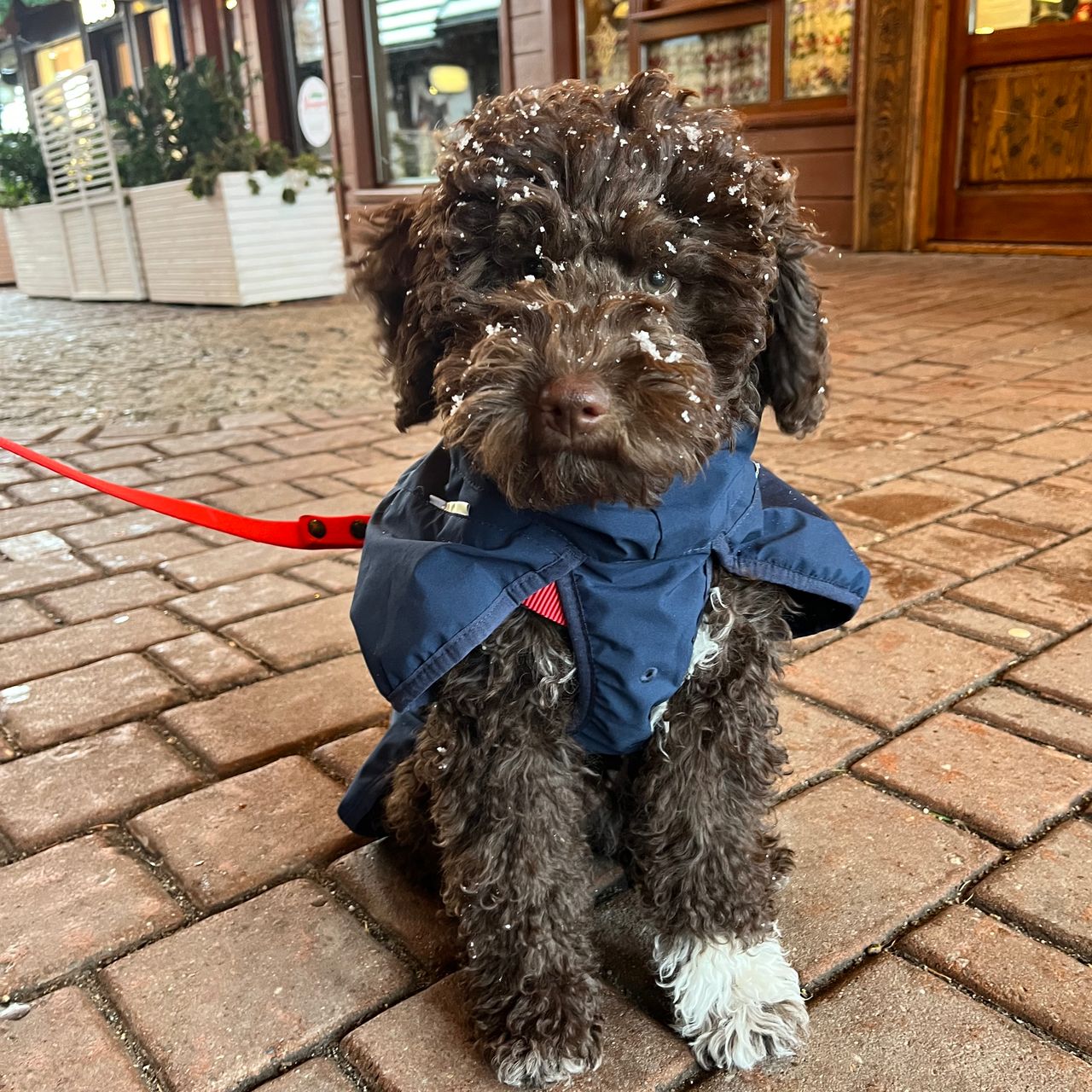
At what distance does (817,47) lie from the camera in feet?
28.9

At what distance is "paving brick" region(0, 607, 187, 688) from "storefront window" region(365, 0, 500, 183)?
8.80m

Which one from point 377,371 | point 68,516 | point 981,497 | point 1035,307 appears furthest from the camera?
point 1035,307

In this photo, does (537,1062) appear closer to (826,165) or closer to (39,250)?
(826,165)

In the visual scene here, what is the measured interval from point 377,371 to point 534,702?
2.22ft

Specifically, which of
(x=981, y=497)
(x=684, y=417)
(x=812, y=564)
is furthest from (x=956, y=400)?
(x=684, y=417)

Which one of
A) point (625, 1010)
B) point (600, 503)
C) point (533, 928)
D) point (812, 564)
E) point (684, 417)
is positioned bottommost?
point (625, 1010)

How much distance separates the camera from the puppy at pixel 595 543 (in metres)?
1.32

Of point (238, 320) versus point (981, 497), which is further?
point (238, 320)

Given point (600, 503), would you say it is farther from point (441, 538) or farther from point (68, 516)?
point (68, 516)

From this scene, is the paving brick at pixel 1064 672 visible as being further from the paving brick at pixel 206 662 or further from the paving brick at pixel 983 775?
the paving brick at pixel 206 662

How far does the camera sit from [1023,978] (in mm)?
1551

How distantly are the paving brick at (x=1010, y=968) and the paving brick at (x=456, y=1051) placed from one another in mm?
422

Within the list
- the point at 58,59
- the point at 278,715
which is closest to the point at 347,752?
the point at 278,715

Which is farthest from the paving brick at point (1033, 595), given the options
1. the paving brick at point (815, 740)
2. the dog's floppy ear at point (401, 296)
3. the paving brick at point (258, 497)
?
the paving brick at point (258, 497)
